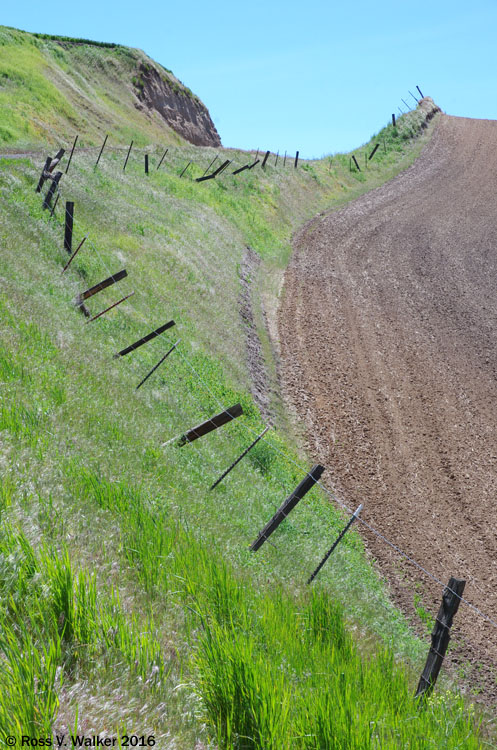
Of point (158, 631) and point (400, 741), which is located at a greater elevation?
point (158, 631)

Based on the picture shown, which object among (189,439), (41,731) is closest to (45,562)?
(41,731)

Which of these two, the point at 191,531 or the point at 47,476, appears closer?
the point at 47,476

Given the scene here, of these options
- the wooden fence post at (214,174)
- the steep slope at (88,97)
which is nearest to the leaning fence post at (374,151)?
the wooden fence post at (214,174)

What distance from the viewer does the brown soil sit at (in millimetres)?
13984

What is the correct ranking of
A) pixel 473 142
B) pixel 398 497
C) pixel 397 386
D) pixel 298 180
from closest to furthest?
pixel 398 497 → pixel 397 386 → pixel 298 180 → pixel 473 142

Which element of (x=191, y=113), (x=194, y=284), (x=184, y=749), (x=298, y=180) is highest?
(x=191, y=113)

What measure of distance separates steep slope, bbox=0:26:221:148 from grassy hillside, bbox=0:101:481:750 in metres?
23.0

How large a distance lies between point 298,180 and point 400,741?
45749 millimetres

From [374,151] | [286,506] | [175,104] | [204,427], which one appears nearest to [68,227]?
[204,427]

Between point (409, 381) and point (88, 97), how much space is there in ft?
169

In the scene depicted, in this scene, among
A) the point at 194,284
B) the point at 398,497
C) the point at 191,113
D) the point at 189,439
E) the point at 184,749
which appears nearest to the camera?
the point at 184,749

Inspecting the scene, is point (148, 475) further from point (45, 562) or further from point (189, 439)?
point (45, 562)

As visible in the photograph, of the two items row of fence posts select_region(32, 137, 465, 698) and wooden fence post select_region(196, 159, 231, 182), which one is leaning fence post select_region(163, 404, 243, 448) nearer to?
row of fence posts select_region(32, 137, 465, 698)

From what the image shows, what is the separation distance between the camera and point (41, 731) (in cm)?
324
